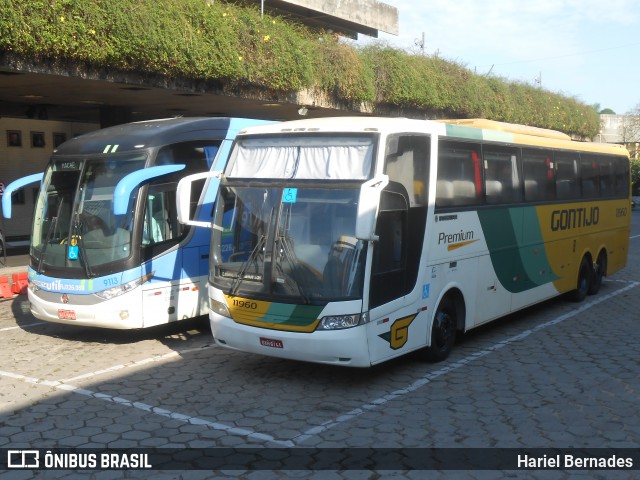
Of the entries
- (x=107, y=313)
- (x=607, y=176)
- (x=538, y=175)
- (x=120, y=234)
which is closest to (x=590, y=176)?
(x=607, y=176)

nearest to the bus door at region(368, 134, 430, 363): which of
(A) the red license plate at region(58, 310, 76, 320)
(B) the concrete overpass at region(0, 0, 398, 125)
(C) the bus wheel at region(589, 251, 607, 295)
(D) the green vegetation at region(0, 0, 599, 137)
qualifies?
(A) the red license plate at region(58, 310, 76, 320)

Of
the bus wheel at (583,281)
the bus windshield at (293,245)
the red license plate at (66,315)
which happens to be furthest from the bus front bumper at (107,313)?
the bus wheel at (583,281)

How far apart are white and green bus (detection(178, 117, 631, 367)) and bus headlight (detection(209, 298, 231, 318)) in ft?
0.05

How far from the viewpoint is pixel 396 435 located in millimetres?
6426

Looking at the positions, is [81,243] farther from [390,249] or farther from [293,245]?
[390,249]

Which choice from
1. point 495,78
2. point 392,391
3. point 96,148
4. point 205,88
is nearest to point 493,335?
point 392,391

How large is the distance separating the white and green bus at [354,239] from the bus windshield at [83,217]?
5.62 ft

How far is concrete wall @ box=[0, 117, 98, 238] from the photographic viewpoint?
21281mm

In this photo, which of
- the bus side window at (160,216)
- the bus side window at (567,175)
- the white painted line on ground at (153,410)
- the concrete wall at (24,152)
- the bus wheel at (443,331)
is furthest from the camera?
the concrete wall at (24,152)

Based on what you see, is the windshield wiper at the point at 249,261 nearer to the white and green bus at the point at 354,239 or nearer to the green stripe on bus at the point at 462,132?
the white and green bus at the point at 354,239

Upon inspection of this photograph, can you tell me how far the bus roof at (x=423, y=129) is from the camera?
7.85 meters

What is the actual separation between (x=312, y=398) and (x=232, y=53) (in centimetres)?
1042

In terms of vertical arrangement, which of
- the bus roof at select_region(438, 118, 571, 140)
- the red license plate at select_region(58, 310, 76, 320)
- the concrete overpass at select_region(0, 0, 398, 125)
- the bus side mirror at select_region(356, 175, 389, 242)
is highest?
the concrete overpass at select_region(0, 0, 398, 125)

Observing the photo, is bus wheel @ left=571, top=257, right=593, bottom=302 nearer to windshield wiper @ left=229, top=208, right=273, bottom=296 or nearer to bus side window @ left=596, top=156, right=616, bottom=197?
bus side window @ left=596, top=156, right=616, bottom=197
